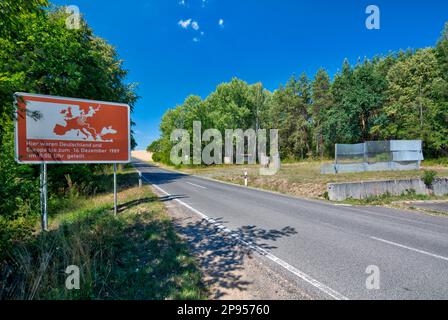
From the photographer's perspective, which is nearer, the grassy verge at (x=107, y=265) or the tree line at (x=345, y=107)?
the grassy verge at (x=107, y=265)

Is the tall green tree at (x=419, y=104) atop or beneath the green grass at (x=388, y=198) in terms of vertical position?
atop

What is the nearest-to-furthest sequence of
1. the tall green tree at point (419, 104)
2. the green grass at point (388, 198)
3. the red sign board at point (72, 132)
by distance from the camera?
the red sign board at point (72, 132) < the green grass at point (388, 198) < the tall green tree at point (419, 104)

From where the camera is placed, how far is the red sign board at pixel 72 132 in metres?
6.62

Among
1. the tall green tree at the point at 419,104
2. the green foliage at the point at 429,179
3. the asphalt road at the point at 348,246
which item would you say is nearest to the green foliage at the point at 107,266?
the asphalt road at the point at 348,246

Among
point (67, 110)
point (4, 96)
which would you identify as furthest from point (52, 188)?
point (4, 96)

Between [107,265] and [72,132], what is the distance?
17.0ft

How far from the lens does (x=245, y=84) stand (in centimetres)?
4888

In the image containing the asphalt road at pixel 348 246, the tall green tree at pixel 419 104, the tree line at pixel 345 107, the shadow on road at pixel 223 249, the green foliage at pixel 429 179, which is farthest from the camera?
the tree line at pixel 345 107

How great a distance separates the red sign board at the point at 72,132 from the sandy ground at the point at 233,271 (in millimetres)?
4227

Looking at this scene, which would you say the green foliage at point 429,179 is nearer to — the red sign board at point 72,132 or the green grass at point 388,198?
the green grass at point 388,198

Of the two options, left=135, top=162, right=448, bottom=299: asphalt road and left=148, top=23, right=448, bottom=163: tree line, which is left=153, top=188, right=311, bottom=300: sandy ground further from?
left=148, top=23, right=448, bottom=163: tree line

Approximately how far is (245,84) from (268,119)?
9.73 m
